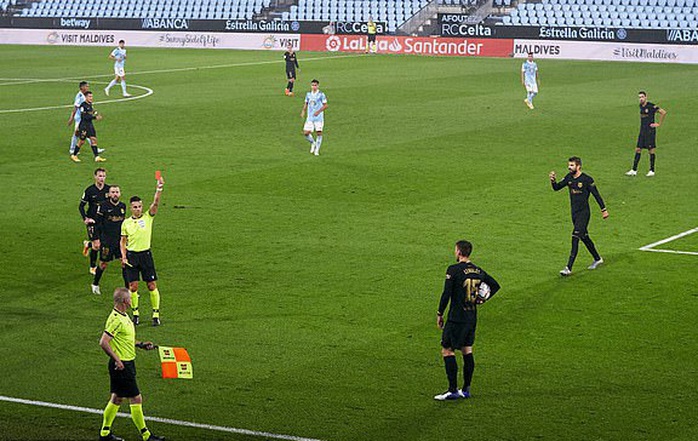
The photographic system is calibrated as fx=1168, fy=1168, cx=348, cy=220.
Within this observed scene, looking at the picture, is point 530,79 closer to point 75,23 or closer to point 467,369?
point 467,369

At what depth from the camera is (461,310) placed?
1412 cm

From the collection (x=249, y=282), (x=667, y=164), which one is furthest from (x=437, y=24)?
(x=249, y=282)

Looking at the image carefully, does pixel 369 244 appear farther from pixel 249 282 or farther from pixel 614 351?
pixel 614 351

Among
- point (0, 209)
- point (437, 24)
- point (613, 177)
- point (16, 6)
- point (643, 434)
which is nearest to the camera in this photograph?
point (643, 434)

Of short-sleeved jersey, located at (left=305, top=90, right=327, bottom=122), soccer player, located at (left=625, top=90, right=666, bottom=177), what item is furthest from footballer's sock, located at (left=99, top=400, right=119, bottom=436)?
short-sleeved jersey, located at (left=305, top=90, right=327, bottom=122)

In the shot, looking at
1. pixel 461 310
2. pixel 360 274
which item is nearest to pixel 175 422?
pixel 461 310

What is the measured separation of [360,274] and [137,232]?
445 centimetres

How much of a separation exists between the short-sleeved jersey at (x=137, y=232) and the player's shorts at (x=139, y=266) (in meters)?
0.09

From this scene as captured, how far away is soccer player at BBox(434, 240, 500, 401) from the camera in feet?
45.8

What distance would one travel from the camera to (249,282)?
776 inches

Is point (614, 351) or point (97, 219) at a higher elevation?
point (97, 219)

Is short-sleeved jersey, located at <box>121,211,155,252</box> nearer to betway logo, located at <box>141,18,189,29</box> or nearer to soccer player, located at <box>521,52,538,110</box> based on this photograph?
soccer player, located at <box>521,52,538,110</box>

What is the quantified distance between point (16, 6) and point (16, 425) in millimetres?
76921

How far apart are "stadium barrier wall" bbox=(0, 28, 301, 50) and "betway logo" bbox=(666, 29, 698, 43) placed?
74.2ft
